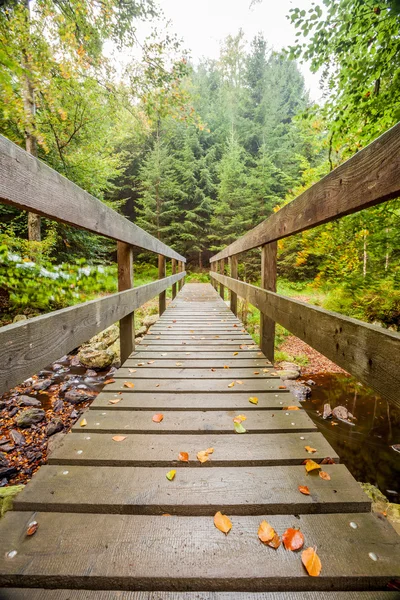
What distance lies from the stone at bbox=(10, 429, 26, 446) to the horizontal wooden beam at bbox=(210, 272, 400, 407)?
3.77m

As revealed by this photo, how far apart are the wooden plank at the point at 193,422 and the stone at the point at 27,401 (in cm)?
362

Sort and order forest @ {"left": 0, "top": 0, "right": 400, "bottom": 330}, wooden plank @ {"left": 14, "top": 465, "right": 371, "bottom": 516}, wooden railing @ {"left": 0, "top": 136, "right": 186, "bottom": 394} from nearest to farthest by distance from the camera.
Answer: wooden railing @ {"left": 0, "top": 136, "right": 186, "bottom": 394} < wooden plank @ {"left": 14, "top": 465, "right": 371, "bottom": 516} < forest @ {"left": 0, "top": 0, "right": 400, "bottom": 330}

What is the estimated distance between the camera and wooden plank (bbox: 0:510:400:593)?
75 centimetres

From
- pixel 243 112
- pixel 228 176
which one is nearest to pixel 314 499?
pixel 228 176

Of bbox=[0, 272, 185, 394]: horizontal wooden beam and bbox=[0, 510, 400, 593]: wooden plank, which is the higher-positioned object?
bbox=[0, 272, 185, 394]: horizontal wooden beam

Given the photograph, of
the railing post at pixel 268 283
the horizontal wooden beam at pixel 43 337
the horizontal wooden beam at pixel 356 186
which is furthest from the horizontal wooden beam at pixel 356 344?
the horizontal wooden beam at pixel 43 337

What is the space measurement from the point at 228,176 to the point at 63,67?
13086 mm

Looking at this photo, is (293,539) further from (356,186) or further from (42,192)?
(42,192)

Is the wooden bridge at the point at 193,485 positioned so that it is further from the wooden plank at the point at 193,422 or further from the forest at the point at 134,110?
the forest at the point at 134,110

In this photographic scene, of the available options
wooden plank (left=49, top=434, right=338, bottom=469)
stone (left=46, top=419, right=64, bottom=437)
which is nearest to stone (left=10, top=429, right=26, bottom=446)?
stone (left=46, top=419, right=64, bottom=437)

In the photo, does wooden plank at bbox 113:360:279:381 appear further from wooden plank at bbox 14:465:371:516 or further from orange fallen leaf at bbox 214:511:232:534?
orange fallen leaf at bbox 214:511:232:534

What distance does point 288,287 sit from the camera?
1558cm

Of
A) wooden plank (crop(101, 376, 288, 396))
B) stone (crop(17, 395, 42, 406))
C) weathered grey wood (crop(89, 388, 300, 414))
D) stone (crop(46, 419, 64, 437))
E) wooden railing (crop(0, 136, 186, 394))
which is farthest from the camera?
stone (crop(17, 395, 42, 406))

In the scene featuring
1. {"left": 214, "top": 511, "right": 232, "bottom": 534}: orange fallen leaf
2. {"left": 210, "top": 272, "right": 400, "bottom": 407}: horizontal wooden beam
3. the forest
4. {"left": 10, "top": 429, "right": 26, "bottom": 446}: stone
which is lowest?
{"left": 10, "top": 429, "right": 26, "bottom": 446}: stone
